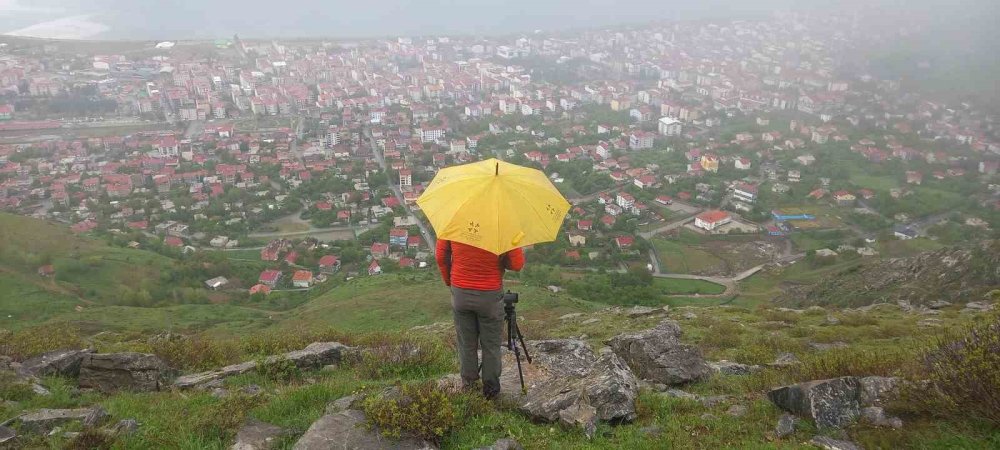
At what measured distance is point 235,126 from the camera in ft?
176

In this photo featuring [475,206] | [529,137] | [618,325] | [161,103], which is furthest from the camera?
[161,103]

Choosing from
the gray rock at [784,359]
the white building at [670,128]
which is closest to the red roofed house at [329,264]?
the gray rock at [784,359]

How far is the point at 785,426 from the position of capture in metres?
3.82

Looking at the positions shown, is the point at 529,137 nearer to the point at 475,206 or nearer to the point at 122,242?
the point at 122,242

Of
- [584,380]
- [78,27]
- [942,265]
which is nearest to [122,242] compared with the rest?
[584,380]

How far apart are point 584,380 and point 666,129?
52280 mm

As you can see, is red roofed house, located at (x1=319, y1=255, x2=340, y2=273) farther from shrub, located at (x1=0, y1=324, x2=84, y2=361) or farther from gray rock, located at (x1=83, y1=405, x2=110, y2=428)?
gray rock, located at (x1=83, y1=405, x2=110, y2=428)

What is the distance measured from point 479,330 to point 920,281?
18347 millimetres

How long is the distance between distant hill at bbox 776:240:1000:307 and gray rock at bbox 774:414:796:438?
1345 centimetres

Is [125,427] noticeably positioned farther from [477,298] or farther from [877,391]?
[877,391]

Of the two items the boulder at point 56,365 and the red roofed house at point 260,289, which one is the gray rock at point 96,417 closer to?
the boulder at point 56,365

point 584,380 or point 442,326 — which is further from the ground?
point 584,380

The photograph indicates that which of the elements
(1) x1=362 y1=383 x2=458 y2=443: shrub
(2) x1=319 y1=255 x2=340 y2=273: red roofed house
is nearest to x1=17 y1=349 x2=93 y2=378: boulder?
(1) x1=362 y1=383 x2=458 y2=443: shrub

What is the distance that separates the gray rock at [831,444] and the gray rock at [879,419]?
0.97 feet
